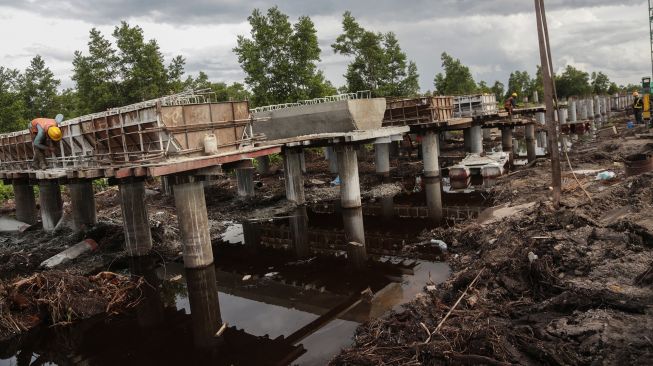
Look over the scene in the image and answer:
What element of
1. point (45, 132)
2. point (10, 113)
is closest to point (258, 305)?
point (45, 132)

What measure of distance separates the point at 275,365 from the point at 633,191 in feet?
36.6

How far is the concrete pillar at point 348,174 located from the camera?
2050cm

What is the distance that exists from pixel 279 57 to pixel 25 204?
2089 cm

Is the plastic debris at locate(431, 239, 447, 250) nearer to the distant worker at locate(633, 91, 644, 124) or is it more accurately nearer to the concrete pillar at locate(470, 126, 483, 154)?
the concrete pillar at locate(470, 126, 483, 154)

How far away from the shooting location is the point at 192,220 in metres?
13.8

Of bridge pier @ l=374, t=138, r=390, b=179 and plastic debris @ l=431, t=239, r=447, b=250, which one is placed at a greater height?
bridge pier @ l=374, t=138, r=390, b=179

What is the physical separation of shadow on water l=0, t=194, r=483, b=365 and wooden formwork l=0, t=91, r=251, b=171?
3876 mm

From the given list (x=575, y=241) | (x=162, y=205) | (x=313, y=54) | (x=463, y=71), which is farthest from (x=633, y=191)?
(x=463, y=71)

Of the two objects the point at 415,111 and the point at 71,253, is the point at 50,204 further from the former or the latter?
the point at 415,111

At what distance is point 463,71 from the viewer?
65812 mm

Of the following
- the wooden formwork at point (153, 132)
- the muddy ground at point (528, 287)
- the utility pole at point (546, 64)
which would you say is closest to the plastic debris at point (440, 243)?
the muddy ground at point (528, 287)

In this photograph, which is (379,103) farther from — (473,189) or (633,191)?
(633,191)

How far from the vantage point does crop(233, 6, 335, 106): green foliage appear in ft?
121

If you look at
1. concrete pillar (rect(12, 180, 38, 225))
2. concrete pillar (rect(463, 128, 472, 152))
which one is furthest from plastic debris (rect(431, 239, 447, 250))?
A: concrete pillar (rect(463, 128, 472, 152))
